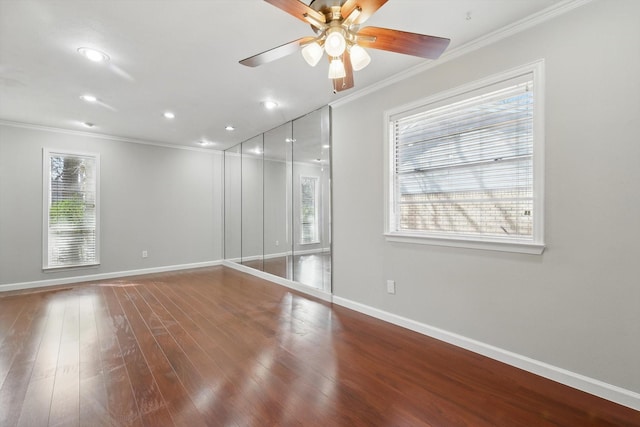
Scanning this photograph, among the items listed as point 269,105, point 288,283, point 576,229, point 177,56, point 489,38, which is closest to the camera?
point 576,229

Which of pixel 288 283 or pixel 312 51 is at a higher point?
pixel 312 51

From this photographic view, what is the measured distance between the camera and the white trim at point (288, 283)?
3807mm

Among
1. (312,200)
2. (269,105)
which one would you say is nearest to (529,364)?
(312,200)

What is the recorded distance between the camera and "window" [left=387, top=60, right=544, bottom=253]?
2107 millimetres

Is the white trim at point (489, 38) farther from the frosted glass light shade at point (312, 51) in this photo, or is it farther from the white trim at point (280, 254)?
the white trim at point (280, 254)

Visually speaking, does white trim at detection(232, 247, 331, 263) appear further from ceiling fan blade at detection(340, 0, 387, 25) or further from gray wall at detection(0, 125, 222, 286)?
ceiling fan blade at detection(340, 0, 387, 25)

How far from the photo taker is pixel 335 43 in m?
1.50

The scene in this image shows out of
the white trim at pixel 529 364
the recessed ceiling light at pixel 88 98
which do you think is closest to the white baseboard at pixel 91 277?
the recessed ceiling light at pixel 88 98

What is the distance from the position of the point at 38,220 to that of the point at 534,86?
653 centimetres

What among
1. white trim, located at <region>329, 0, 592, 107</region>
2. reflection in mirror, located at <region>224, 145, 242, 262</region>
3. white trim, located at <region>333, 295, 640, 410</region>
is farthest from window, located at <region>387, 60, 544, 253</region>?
reflection in mirror, located at <region>224, 145, 242, 262</region>

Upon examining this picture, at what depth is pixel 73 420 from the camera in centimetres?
161

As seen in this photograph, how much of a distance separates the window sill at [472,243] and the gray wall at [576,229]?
51mm

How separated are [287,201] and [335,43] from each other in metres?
3.16

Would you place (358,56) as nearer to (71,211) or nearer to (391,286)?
(391,286)
